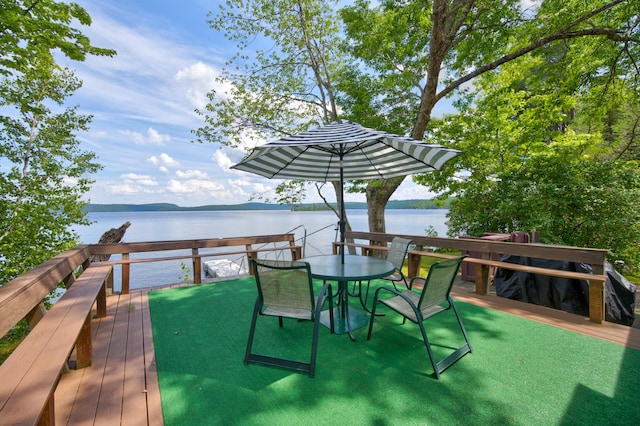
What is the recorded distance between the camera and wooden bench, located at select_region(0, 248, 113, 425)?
1083 millimetres

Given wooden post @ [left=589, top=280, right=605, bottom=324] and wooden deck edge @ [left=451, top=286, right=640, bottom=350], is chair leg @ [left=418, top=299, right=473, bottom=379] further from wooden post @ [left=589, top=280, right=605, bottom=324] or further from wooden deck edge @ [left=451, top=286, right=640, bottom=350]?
wooden post @ [left=589, top=280, right=605, bottom=324]

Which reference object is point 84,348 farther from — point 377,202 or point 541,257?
point 377,202

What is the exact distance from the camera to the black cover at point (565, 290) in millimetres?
3207

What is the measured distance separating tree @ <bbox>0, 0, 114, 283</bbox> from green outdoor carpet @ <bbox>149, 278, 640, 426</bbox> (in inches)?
200

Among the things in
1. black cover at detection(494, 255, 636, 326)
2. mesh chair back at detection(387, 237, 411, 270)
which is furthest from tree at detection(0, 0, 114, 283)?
black cover at detection(494, 255, 636, 326)

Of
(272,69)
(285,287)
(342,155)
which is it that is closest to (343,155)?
(342,155)

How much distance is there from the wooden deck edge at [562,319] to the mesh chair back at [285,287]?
2.54 m

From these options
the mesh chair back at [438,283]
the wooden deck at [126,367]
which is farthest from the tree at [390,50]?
the mesh chair back at [438,283]

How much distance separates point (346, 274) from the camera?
2592 millimetres

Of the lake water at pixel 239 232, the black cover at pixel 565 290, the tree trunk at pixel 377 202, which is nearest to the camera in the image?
the black cover at pixel 565 290

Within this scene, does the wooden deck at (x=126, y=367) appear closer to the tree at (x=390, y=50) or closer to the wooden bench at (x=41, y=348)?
the wooden bench at (x=41, y=348)

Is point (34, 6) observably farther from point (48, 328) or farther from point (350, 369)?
point (350, 369)

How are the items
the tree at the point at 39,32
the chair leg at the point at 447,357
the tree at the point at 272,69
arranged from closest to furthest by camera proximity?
the chair leg at the point at 447,357, the tree at the point at 39,32, the tree at the point at 272,69

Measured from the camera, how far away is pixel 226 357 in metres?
2.38
